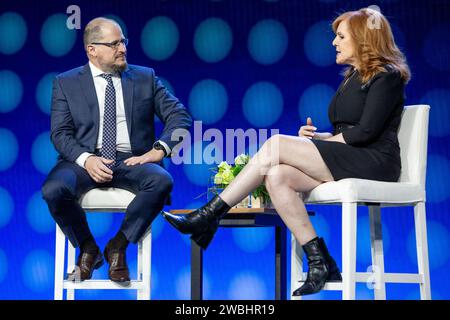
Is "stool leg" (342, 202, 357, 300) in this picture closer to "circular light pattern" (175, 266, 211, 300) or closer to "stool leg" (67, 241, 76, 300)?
"stool leg" (67, 241, 76, 300)

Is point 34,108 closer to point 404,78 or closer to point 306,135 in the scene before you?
point 306,135

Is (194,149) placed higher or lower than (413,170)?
higher

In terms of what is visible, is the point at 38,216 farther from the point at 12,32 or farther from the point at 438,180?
the point at 438,180

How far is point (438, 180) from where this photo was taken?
4520mm

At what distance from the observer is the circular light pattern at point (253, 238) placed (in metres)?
4.70

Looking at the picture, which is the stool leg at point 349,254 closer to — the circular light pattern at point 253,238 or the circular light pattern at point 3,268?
the circular light pattern at point 253,238

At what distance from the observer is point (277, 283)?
399cm

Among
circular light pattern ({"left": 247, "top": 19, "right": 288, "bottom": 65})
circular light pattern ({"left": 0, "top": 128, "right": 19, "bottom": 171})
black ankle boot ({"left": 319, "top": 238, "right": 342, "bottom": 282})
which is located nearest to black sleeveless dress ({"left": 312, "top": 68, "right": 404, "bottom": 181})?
black ankle boot ({"left": 319, "top": 238, "right": 342, "bottom": 282})

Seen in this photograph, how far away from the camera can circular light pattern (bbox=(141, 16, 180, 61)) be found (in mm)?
4781
